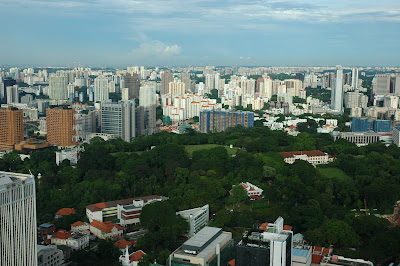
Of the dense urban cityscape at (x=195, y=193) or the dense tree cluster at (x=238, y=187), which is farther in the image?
the dense tree cluster at (x=238, y=187)

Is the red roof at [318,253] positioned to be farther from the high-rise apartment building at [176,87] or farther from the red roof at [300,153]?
the high-rise apartment building at [176,87]

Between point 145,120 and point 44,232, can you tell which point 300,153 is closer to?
point 44,232

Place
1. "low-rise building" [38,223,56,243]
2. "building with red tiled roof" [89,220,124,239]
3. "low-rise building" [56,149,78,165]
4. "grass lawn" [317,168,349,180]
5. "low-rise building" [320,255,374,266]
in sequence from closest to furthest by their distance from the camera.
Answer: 1. "low-rise building" [320,255,374,266]
2. "low-rise building" [38,223,56,243]
3. "building with red tiled roof" [89,220,124,239]
4. "grass lawn" [317,168,349,180]
5. "low-rise building" [56,149,78,165]

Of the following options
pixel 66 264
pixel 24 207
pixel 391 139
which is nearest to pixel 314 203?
pixel 66 264

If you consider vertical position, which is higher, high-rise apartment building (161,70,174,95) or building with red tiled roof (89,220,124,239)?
high-rise apartment building (161,70,174,95)

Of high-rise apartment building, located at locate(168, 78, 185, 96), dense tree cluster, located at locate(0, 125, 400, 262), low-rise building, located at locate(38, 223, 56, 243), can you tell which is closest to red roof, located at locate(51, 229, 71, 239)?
low-rise building, located at locate(38, 223, 56, 243)

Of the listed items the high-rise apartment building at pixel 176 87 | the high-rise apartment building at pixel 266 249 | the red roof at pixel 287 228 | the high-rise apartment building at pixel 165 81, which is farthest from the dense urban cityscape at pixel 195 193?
the high-rise apartment building at pixel 165 81

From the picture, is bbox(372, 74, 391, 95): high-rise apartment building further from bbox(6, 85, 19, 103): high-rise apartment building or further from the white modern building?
the white modern building
